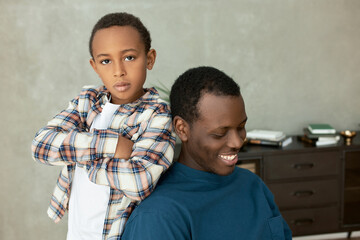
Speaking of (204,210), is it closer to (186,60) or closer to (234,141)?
(234,141)

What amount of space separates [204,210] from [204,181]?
10 cm

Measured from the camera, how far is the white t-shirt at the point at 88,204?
112cm

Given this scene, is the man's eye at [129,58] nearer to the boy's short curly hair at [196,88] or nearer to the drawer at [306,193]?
the boy's short curly hair at [196,88]

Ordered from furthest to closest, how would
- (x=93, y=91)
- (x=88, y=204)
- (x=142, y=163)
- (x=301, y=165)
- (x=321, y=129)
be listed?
(x=321, y=129) → (x=301, y=165) → (x=93, y=91) → (x=88, y=204) → (x=142, y=163)

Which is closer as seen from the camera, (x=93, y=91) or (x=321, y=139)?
(x=93, y=91)

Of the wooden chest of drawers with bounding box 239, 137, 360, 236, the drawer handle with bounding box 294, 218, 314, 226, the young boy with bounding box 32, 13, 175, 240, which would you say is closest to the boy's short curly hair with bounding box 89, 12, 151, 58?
the young boy with bounding box 32, 13, 175, 240

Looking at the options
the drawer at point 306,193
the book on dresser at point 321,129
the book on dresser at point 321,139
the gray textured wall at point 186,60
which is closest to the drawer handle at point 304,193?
the drawer at point 306,193

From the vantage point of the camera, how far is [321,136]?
308 cm

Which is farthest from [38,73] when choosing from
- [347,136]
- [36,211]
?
[347,136]

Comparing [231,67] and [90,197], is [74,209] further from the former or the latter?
[231,67]

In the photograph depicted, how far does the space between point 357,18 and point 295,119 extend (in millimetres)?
1060

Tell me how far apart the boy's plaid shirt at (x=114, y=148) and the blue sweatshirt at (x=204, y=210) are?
0.21ft

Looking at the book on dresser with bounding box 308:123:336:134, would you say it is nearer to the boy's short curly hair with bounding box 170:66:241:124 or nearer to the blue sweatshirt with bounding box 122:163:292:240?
the blue sweatshirt with bounding box 122:163:292:240

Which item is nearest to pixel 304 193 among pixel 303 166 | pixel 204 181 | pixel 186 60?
pixel 303 166
